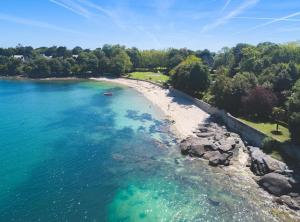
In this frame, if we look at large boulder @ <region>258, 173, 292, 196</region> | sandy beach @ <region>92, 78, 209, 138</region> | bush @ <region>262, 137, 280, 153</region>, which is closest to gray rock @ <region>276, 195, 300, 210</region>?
large boulder @ <region>258, 173, 292, 196</region>

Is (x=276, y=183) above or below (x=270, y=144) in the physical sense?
below

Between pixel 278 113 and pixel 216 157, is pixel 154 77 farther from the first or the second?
pixel 216 157

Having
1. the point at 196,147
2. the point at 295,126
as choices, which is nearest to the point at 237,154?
the point at 196,147

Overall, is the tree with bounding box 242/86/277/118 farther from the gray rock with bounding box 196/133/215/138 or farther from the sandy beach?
the sandy beach

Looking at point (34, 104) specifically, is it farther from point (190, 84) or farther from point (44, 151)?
point (190, 84)

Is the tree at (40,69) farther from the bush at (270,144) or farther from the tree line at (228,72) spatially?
the bush at (270,144)

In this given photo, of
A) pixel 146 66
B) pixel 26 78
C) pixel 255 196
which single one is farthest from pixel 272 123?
pixel 26 78

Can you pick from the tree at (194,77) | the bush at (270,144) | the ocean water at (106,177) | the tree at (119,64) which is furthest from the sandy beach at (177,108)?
the tree at (119,64)
